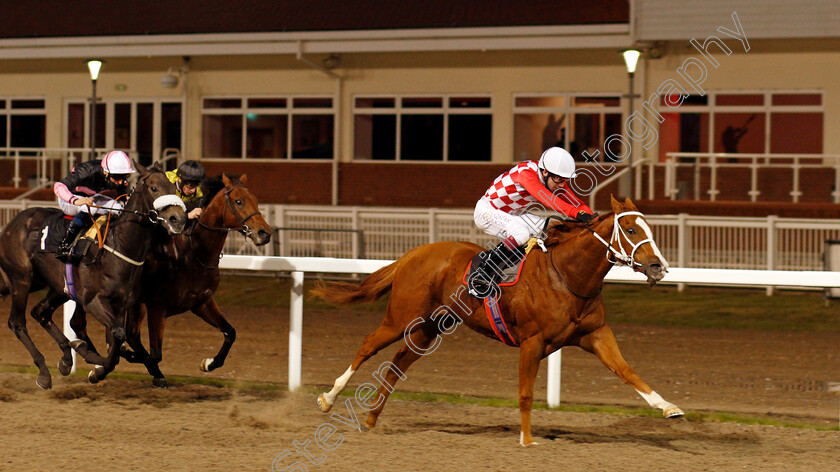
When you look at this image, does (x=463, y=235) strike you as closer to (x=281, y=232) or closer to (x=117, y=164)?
(x=281, y=232)

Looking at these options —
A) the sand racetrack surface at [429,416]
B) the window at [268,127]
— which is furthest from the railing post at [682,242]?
the window at [268,127]

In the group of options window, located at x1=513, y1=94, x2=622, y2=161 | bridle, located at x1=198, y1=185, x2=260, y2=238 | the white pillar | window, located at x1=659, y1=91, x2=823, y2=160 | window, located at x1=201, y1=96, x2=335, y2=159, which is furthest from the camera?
window, located at x1=201, y1=96, x2=335, y2=159

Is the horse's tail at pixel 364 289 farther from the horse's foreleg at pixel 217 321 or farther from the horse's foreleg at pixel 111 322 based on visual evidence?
the horse's foreleg at pixel 111 322

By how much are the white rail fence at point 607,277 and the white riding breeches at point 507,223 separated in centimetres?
81

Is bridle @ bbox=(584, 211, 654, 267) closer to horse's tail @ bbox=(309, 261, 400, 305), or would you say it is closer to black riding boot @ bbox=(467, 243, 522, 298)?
black riding boot @ bbox=(467, 243, 522, 298)

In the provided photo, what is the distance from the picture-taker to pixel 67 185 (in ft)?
20.8

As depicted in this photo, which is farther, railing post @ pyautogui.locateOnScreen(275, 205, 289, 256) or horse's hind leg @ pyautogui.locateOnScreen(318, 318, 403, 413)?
railing post @ pyautogui.locateOnScreen(275, 205, 289, 256)

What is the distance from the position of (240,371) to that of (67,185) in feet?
6.52

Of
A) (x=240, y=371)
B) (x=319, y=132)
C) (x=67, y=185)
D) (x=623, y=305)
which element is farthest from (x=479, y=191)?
(x=67, y=185)

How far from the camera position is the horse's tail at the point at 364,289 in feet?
19.2

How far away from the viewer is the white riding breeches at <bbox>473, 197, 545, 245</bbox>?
17.6 feet

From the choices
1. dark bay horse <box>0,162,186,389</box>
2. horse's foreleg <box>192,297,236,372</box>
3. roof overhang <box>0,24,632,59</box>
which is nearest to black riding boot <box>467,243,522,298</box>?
dark bay horse <box>0,162,186,389</box>

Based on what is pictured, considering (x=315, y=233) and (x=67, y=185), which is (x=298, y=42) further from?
(x=67, y=185)

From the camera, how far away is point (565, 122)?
17.3m
